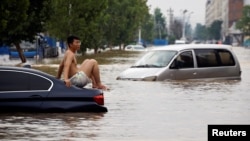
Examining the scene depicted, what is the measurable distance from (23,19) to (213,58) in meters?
12.1

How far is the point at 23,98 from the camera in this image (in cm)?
1498

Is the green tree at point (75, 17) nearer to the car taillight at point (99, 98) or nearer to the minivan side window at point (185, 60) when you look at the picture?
the minivan side window at point (185, 60)

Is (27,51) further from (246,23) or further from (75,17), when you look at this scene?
(246,23)

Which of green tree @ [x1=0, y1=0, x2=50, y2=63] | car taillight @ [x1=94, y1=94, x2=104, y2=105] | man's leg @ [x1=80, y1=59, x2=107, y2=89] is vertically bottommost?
car taillight @ [x1=94, y1=94, x2=104, y2=105]

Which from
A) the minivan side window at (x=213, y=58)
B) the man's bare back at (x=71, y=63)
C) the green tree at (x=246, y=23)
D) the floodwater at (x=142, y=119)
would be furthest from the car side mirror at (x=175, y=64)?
the green tree at (x=246, y=23)

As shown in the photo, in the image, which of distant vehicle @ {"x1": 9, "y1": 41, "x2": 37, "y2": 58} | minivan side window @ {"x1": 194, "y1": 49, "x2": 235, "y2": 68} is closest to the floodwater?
minivan side window @ {"x1": 194, "y1": 49, "x2": 235, "y2": 68}

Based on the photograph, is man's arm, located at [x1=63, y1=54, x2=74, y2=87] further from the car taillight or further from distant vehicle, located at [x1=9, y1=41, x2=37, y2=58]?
distant vehicle, located at [x1=9, y1=41, x2=37, y2=58]

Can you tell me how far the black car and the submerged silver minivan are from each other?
33.1 ft

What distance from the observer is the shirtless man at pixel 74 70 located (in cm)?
1611

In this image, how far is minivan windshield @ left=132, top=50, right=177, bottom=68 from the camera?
26.0 metres

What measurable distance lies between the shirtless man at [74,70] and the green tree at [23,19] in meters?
16.1

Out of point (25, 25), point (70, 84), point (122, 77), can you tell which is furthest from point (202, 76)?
point (25, 25)

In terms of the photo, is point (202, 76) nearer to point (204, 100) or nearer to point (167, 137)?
point (204, 100)

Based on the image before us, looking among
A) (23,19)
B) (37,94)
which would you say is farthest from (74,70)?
(23,19)
